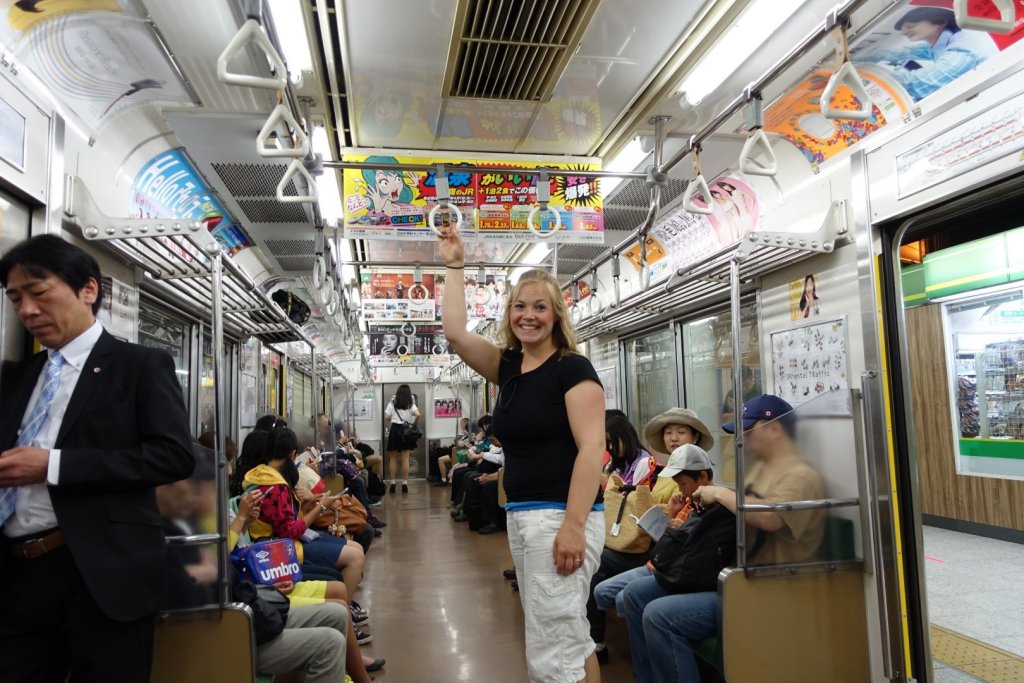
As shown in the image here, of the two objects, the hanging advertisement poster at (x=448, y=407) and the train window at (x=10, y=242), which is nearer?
the train window at (x=10, y=242)

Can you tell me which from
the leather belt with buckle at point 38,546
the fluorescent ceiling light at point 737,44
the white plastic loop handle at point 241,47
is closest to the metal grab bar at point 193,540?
the leather belt with buckle at point 38,546

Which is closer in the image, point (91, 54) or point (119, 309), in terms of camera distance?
point (91, 54)

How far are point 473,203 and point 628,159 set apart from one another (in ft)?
3.55

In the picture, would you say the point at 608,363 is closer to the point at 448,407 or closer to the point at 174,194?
the point at 174,194

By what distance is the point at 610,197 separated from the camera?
548cm

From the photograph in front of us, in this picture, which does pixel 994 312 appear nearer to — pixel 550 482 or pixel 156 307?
pixel 550 482

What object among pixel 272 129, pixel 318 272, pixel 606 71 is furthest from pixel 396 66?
pixel 318 272

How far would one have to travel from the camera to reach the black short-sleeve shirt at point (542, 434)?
6.32ft

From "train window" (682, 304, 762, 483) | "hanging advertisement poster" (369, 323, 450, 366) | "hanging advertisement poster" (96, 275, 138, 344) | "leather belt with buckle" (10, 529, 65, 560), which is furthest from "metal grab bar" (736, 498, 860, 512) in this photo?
"hanging advertisement poster" (369, 323, 450, 366)

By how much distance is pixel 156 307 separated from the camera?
4.23 metres

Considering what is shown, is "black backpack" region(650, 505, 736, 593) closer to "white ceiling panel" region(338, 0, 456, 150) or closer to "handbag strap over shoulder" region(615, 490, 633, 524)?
"handbag strap over shoulder" region(615, 490, 633, 524)

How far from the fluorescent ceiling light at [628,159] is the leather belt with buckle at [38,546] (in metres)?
3.62

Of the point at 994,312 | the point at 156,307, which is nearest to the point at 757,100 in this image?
the point at 156,307

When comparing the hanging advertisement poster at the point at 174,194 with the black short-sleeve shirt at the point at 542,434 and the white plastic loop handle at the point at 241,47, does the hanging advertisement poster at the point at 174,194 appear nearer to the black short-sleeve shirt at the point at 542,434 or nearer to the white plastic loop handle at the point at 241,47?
the white plastic loop handle at the point at 241,47
